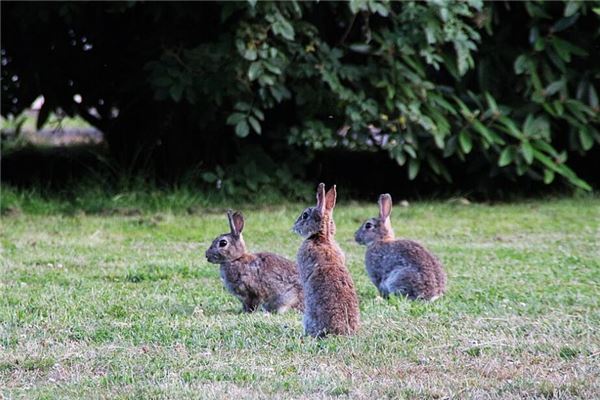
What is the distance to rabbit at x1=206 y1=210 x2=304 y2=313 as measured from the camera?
7441 mm

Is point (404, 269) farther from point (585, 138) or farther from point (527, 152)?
point (585, 138)

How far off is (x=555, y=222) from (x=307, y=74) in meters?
3.01

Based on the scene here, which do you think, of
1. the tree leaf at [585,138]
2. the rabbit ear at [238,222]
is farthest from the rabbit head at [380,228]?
the tree leaf at [585,138]

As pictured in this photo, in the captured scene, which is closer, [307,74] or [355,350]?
[355,350]

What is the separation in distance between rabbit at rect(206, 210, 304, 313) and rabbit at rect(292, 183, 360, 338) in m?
0.91

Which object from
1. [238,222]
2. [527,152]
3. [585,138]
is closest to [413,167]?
[527,152]

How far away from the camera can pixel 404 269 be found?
781cm

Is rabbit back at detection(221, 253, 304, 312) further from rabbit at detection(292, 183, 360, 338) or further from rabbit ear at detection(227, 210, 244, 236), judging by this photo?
rabbit at detection(292, 183, 360, 338)

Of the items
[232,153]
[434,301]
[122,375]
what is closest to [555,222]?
[232,153]

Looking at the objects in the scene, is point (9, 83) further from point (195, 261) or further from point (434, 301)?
point (434, 301)

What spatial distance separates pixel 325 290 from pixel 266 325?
62cm

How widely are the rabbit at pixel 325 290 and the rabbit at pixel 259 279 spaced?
906mm

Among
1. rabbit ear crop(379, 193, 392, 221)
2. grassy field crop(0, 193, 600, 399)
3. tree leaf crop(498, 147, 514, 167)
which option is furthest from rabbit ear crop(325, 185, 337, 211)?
tree leaf crop(498, 147, 514, 167)

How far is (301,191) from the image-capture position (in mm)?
13188
